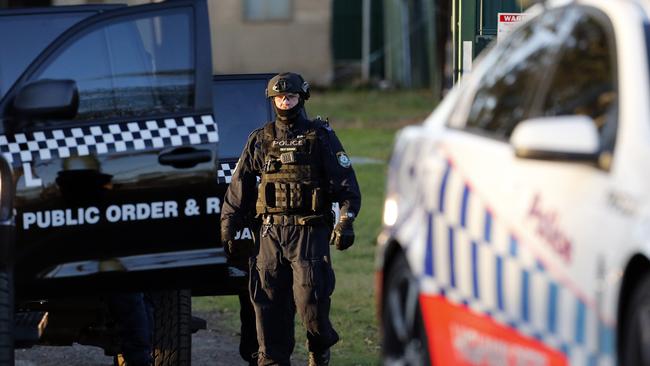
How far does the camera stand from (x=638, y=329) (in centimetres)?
433

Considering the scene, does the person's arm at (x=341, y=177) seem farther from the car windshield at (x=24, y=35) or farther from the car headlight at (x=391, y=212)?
the car headlight at (x=391, y=212)

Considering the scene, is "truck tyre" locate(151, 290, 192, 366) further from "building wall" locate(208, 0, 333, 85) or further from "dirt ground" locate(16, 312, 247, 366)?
"building wall" locate(208, 0, 333, 85)

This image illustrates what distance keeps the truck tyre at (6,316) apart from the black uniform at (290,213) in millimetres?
1728

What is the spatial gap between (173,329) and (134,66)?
1595 mm

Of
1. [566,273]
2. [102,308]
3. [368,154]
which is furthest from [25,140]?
[368,154]

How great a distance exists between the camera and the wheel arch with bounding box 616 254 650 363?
4344mm

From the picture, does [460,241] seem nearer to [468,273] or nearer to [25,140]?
[468,273]

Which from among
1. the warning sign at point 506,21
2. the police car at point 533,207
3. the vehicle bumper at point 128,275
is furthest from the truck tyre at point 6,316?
the warning sign at point 506,21

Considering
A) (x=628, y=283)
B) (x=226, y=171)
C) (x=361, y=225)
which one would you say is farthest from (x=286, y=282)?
(x=361, y=225)

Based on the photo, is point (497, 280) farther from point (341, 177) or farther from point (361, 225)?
point (361, 225)

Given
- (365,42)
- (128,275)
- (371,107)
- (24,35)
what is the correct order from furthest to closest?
(365,42)
(371,107)
(24,35)
(128,275)

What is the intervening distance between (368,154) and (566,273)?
66.0 ft

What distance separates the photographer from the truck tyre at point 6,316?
22.6 feet

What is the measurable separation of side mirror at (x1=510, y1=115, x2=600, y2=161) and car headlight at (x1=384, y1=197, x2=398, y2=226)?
1229 mm
